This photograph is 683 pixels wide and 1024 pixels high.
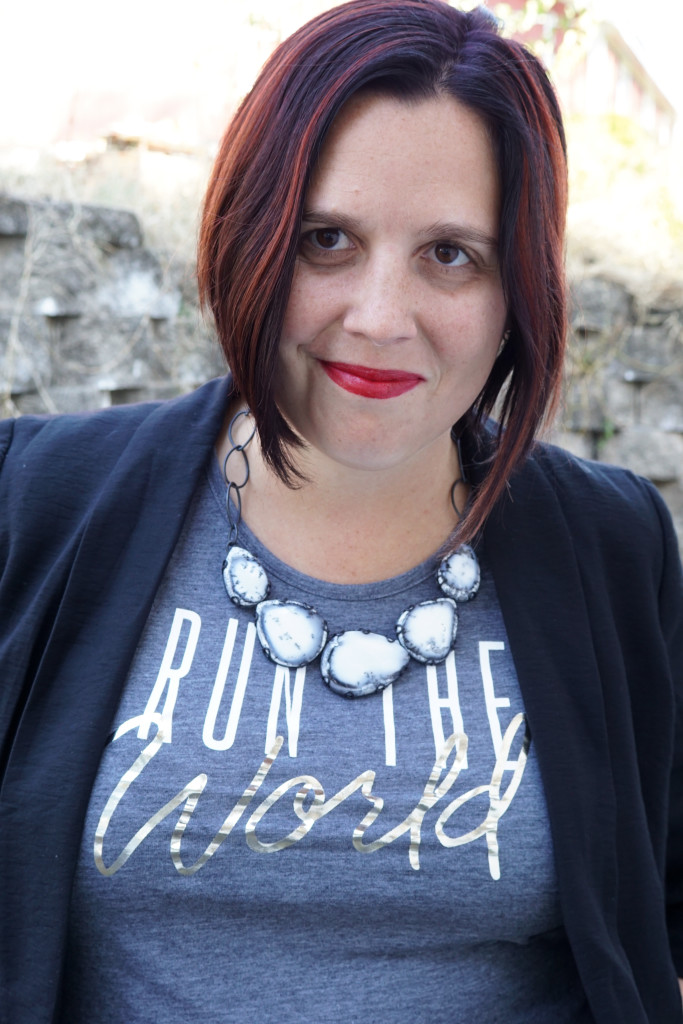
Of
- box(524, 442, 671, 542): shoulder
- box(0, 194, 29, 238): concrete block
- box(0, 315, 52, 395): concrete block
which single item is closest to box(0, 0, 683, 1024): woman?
box(524, 442, 671, 542): shoulder

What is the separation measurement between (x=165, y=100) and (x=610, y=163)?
6.83ft

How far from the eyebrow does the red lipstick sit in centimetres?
17

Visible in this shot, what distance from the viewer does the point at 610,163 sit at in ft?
15.2

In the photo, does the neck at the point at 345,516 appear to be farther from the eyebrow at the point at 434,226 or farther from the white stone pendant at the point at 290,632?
the eyebrow at the point at 434,226

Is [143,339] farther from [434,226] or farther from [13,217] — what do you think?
[434,226]

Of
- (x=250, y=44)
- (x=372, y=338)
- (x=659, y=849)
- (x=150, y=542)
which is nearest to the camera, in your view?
(x=372, y=338)

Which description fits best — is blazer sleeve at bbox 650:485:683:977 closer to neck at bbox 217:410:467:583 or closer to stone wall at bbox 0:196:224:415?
neck at bbox 217:410:467:583

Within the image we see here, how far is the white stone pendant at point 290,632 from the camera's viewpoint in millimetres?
1332

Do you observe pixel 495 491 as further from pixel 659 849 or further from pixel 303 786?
pixel 659 849

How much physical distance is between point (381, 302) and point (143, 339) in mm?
2326

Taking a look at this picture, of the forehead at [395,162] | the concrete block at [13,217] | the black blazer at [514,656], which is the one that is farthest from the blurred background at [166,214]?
the forehead at [395,162]

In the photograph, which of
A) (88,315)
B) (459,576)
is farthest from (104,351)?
(459,576)

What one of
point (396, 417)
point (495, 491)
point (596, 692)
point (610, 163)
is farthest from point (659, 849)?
point (610, 163)

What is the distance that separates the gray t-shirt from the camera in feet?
4.06
